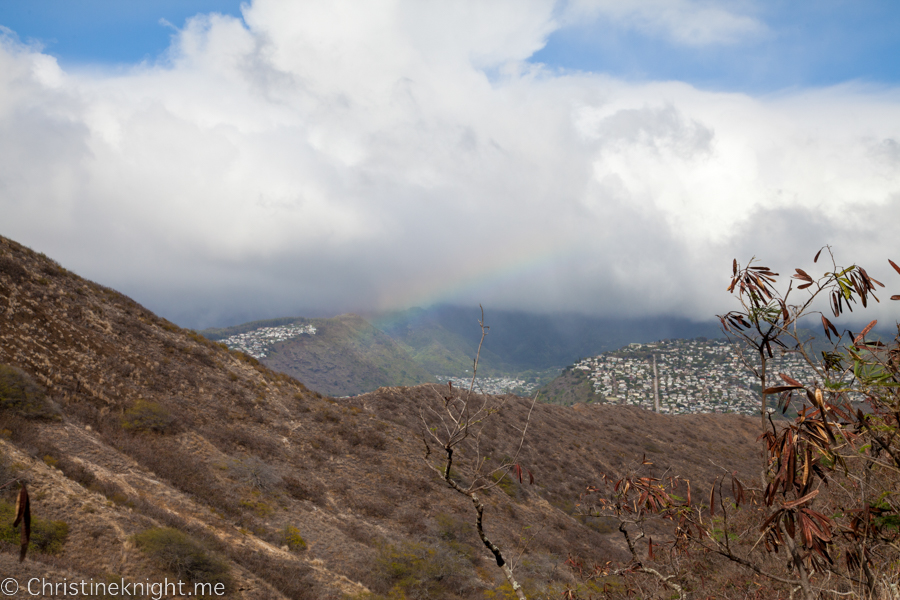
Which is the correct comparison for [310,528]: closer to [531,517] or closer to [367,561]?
[367,561]

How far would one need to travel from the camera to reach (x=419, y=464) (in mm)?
28297

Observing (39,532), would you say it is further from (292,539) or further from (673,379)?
(673,379)

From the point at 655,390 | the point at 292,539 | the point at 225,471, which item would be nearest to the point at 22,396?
the point at 225,471

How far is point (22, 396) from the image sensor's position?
54.1ft

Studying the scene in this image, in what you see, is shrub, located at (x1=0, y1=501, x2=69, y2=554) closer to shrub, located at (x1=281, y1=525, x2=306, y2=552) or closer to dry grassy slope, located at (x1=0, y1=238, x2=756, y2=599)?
dry grassy slope, located at (x1=0, y1=238, x2=756, y2=599)

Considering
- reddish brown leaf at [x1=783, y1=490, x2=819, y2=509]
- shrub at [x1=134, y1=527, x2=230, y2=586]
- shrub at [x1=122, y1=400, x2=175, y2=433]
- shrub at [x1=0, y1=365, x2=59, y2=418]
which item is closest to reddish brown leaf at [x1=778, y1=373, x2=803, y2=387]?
reddish brown leaf at [x1=783, y1=490, x2=819, y2=509]

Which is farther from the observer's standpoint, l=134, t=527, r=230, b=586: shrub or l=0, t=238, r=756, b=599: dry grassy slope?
l=0, t=238, r=756, b=599: dry grassy slope

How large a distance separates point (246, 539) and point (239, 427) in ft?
34.2

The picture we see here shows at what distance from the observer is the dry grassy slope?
1339cm

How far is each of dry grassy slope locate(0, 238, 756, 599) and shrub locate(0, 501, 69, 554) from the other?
0.30 meters

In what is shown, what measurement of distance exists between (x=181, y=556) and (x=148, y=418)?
11262mm

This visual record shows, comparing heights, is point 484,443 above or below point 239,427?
below

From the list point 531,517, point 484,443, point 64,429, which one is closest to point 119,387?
point 64,429

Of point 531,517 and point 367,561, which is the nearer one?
point 367,561
